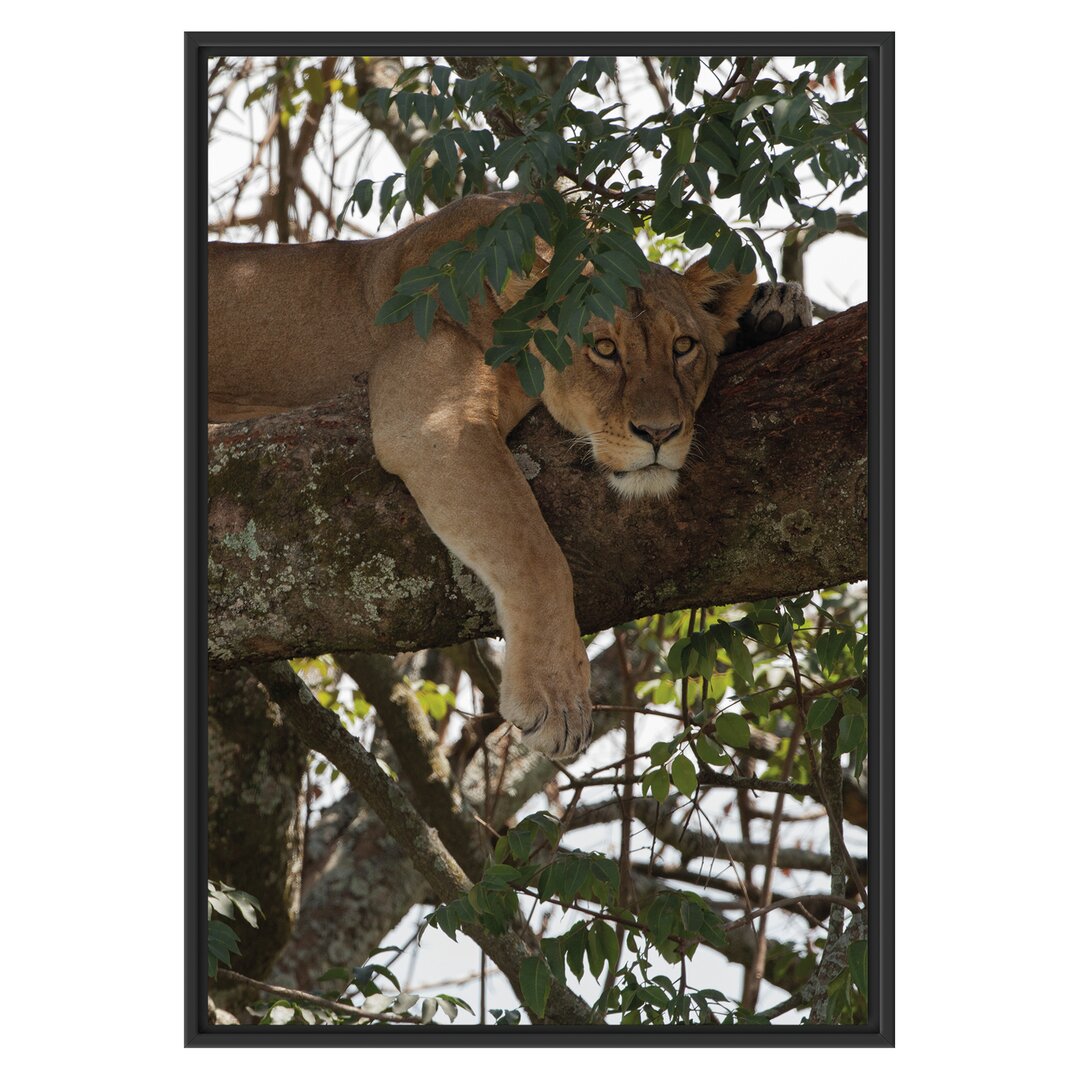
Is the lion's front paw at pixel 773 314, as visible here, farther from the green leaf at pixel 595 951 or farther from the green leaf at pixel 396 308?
the green leaf at pixel 595 951

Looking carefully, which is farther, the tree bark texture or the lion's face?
the tree bark texture

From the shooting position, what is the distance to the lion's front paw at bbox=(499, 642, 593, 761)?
2.73m

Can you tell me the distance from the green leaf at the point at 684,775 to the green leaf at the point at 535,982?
493mm

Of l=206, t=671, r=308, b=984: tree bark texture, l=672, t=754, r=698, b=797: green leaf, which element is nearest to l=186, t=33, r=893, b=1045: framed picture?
l=672, t=754, r=698, b=797: green leaf

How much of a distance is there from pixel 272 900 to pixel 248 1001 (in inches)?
13.1

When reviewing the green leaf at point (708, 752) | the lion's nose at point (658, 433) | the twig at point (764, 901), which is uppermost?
the lion's nose at point (658, 433)

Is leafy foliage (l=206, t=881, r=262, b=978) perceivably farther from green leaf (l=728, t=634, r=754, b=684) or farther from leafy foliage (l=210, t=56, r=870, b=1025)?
green leaf (l=728, t=634, r=754, b=684)

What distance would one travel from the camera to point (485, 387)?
302 cm

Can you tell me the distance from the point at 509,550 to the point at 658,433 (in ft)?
1.38

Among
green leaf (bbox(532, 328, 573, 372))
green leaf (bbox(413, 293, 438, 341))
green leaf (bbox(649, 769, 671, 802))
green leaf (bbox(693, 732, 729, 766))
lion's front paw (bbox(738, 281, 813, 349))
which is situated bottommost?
green leaf (bbox(649, 769, 671, 802))

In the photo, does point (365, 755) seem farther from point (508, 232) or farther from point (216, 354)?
point (508, 232)

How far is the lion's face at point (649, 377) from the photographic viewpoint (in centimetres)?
292

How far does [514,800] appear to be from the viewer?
18.0 feet

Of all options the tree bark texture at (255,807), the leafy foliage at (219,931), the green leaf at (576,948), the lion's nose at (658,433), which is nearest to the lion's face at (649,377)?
the lion's nose at (658,433)
